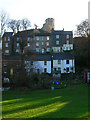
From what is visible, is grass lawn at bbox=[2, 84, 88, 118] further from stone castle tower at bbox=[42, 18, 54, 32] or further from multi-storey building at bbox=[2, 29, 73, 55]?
stone castle tower at bbox=[42, 18, 54, 32]

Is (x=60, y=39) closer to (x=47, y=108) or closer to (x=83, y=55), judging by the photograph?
(x=83, y=55)

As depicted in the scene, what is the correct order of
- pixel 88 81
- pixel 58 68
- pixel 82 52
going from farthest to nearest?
pixel 58 68 → pixel 82 52 → pixel 88 81

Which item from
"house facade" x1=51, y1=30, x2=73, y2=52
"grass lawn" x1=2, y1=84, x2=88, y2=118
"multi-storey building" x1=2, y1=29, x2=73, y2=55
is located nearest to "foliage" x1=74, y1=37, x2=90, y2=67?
"multi-storey building" x1=2, y1=29, x2=73, y2=55

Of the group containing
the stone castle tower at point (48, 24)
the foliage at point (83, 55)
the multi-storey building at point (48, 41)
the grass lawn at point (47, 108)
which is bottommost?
the grass lawn at point (47, 108)

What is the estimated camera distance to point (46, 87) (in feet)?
89.5

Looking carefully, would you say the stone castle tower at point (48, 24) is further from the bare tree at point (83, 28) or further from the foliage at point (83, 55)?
the foliage at point (83, 55)

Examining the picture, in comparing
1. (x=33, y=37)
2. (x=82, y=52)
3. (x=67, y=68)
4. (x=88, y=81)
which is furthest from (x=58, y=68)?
(x=33, y=37)

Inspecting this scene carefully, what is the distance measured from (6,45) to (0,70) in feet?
72.9

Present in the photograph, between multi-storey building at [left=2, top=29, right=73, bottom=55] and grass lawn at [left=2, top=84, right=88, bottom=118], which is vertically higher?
multi-storey building at [left=2, top=29, right=73, bottom=55]

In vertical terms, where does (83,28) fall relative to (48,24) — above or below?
below

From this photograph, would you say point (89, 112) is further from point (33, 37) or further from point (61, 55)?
point (33, 37)

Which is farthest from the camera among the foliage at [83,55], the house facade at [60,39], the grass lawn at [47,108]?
the house facade at [60,39]

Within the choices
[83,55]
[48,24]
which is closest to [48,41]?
[48,24]

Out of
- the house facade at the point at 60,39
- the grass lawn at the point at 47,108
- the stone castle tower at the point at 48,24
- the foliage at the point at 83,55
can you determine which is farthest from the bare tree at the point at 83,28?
the grass lawn at the point at 47,108
